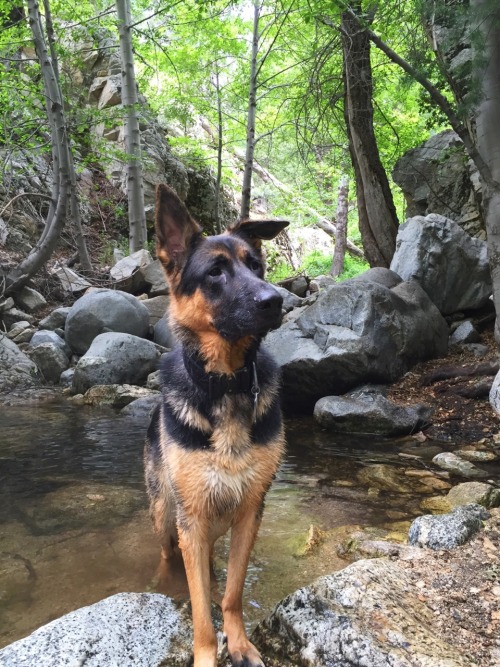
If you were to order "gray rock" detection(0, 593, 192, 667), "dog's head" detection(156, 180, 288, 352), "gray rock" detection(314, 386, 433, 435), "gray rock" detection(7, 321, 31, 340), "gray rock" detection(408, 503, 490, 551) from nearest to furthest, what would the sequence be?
"gray rock" detection(0, 593, 192, 667), "dog's head" detection(156, 180, 288, 352), "gray rock" detection(408, 503, 490, 551), "gray rock" detection(314, 386, 433, 435), "gray rock" detection(7, 321, 31, 340)

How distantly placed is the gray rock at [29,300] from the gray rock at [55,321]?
1287 mm

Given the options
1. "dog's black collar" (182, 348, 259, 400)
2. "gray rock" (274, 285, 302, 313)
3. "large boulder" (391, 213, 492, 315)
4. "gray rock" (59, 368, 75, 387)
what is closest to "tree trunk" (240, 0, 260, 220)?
"gray rock" (274, 285, 302, 313)

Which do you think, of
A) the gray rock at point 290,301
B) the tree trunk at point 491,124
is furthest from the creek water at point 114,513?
the gray rock at point 290,301

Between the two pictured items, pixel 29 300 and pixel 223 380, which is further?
pixel 29 300

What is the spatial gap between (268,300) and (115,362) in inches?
295

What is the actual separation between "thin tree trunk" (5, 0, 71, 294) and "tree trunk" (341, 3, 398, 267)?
6.14 meters

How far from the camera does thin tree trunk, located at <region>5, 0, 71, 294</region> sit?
34.6ft

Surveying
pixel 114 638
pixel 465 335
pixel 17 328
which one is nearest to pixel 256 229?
pixel 114 638

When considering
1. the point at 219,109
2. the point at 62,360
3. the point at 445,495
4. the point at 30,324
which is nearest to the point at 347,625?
the point at 445,495

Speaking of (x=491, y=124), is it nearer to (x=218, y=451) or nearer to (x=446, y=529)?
(x=446, y=529)

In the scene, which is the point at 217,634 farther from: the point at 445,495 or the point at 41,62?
the point at 41,62

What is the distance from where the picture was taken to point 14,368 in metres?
9.82

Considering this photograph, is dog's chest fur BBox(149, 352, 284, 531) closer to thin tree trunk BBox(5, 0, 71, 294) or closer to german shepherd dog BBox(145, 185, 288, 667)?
german shepherd dog BBox(145, 185, 288, 667)

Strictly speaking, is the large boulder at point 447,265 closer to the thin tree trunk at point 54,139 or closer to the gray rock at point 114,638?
the thin tree trunk at point 54,139
